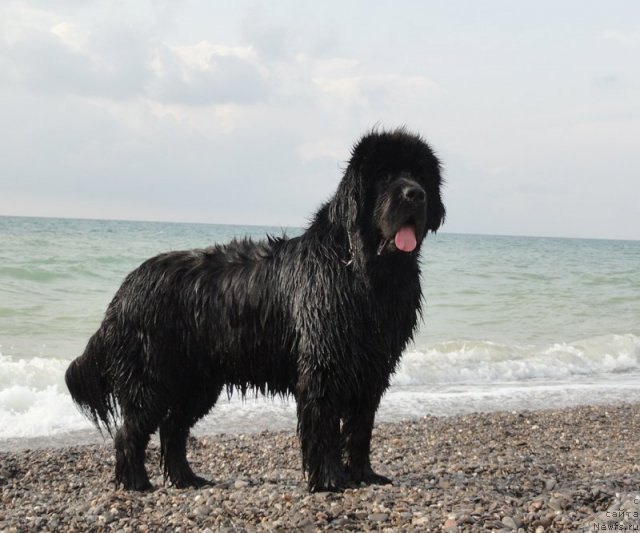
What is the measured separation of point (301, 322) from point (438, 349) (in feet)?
29.4

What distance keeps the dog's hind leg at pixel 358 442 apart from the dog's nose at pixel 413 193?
53.3 inches

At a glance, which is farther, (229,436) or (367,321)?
(229,436)

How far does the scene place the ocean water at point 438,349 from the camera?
29.8ft

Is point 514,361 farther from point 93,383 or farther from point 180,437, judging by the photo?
point 93,383

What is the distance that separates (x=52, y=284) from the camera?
63.1ft

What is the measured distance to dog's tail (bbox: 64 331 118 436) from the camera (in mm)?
5465

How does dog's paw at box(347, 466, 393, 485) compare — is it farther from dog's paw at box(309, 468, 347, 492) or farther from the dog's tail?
the dog's tail

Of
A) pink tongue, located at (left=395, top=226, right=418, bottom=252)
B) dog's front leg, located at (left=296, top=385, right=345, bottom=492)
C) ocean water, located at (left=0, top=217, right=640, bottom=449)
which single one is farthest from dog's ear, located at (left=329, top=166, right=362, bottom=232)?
dog's front leg, located at (left=296, top=385, right=345, bottom=492)

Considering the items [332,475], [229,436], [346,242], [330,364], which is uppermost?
[346,242]

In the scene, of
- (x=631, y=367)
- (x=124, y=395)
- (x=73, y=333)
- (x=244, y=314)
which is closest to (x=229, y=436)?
(x=124, y=395)

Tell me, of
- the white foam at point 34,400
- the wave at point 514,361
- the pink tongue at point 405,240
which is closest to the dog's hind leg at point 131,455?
the pink tongue at point 405,240

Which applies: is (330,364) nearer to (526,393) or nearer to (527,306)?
(526,393)

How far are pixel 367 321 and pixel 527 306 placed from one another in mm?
16104

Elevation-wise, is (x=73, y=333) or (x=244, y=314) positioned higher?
(x=244, y=314)
